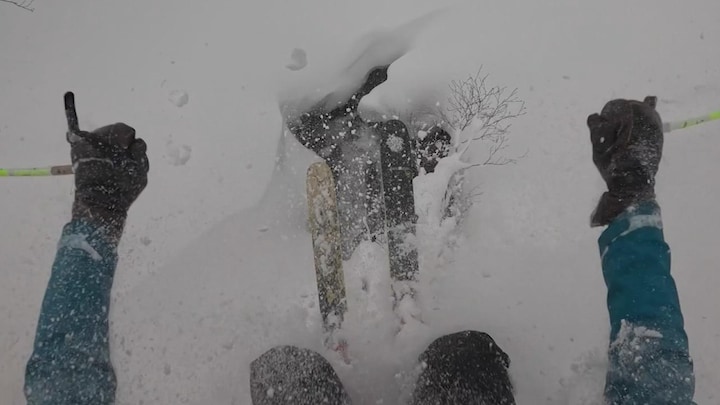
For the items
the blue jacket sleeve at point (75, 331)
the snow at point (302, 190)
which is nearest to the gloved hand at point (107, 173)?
the blue jacket sleeve at point (75, 331)

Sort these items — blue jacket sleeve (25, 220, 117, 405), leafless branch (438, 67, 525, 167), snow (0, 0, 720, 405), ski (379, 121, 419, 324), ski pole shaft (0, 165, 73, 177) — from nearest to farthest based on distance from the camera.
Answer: blue jacket sleeve (25, 220, 117, 405) < ski pole shaft (0, 165, 73, 177) < snow (0, 0, 720, 405) < ski (379, 121, 419, 324) < leafless branch (438, 67, 525, 167)

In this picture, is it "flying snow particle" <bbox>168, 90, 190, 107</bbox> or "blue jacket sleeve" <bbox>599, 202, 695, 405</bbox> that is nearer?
"blue jacket sleeve" <bbox>599, 202, 695, 405</bbox>

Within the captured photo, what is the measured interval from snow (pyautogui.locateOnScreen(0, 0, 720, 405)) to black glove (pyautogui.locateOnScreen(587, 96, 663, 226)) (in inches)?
Answer: 46.0

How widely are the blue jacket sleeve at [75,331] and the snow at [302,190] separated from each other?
1367 mm

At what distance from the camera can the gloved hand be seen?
1828 millimetres

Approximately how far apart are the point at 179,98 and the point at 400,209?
1.80 metres

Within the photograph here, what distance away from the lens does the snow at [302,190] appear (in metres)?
2.87

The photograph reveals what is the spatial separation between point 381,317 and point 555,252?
47.2 inches

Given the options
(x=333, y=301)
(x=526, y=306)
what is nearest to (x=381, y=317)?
(x=333, y=301)

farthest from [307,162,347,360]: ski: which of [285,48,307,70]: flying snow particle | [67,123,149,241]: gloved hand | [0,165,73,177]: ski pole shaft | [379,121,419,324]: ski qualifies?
[0,165,73,177]: ski pole shaft

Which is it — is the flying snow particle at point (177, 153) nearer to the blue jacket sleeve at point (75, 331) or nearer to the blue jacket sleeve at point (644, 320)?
the blue jacket sleeve at point (75, 331)

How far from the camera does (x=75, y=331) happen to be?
1496 millimetres

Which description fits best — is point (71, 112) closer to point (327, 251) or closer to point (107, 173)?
point (107, 173)

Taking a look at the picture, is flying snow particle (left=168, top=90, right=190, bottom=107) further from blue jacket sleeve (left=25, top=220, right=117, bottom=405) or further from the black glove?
the black glove
